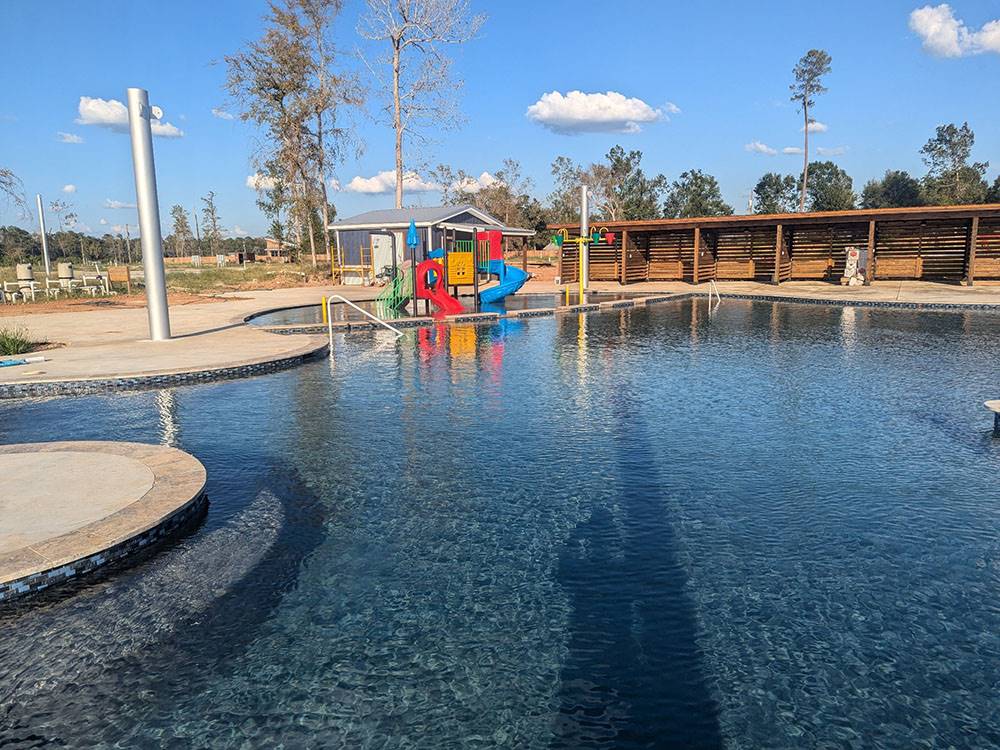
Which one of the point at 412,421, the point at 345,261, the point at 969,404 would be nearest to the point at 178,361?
the point at 412,421

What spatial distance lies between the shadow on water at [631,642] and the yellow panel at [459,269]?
61.2 ft

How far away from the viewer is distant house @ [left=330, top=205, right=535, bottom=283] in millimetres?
32594

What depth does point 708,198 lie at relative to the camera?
65625 mm

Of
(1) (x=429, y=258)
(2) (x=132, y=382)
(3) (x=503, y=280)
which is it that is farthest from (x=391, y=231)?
(2) (x=132, y=382)

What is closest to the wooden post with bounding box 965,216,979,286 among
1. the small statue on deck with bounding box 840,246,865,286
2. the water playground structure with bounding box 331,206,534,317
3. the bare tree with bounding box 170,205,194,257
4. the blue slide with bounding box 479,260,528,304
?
the small statue on deck with bounding box 840,246,865,286

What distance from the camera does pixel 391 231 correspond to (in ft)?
106

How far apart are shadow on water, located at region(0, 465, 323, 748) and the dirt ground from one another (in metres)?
20.4

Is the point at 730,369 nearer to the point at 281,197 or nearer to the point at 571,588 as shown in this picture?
the point at 571,588

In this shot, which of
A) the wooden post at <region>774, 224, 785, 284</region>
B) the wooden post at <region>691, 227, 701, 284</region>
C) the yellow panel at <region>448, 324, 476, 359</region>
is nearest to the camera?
the yellow panel at <region>448, 324, 476, 359</region>

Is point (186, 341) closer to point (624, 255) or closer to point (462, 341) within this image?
point (462, 341)

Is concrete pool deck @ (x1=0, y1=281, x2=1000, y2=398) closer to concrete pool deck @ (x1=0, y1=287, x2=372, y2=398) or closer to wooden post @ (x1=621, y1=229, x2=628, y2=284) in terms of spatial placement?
concrete pool deck @ (x1=0, y1=287, x2=372, y2=398)

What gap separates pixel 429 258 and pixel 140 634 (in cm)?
1865

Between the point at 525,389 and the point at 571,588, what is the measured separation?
6.17 metres

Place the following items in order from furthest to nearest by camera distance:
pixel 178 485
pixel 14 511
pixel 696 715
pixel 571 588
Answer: pixel 178 485 → pixel 14 511 → pixel 571 588 → pixel 696 715
